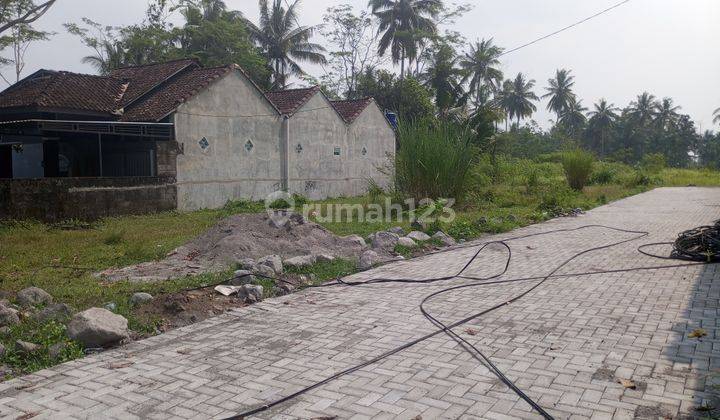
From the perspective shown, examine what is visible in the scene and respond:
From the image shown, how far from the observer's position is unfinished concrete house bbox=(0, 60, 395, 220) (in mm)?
14664

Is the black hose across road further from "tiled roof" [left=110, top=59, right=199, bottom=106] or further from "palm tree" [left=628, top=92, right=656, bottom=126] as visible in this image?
"palm tree" [left=628, top=92, right=656, bottom=126]

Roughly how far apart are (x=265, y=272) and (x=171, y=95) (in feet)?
41.6

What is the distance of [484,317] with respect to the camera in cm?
573

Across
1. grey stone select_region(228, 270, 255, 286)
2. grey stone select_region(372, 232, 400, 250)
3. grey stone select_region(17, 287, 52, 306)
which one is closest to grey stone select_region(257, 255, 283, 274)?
grey stone select_region(228, 270, 255, 286)

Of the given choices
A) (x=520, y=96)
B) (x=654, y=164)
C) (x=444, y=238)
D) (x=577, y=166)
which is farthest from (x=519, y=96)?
(x=444, y=238)

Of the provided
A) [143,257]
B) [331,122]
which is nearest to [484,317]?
[143,257]

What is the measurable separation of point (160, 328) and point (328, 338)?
5.44ft

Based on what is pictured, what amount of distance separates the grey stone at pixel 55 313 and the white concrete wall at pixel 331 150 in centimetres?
1611

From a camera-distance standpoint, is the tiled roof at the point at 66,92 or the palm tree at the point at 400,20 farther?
the palm tree at the point at 400,20

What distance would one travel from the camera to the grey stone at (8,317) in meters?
5.33

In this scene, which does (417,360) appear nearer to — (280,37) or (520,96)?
(280,37)

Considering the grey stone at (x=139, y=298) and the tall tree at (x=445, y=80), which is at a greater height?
the tall tree at (x=445, y=80)

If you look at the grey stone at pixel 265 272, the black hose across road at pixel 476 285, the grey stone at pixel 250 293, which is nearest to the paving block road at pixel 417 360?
the black hose across road at pixel 476 285

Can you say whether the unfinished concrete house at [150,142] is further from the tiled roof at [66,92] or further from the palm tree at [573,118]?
the palm tree at [573,118]
